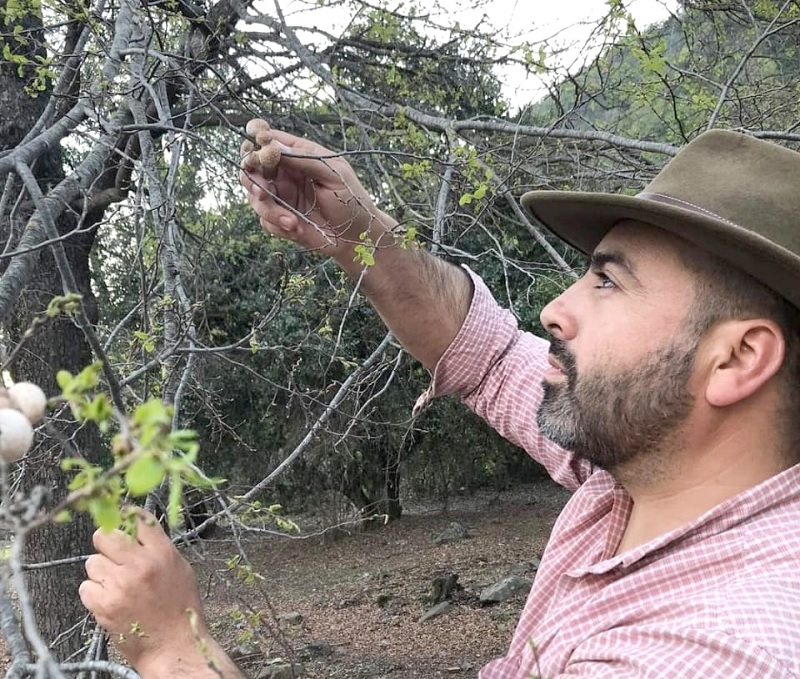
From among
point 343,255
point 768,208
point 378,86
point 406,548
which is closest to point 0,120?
point 378,86

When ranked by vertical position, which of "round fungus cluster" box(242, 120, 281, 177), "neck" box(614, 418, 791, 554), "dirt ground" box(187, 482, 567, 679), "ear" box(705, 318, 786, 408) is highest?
"round fungus cluster" box(242, 120, 281, 177)

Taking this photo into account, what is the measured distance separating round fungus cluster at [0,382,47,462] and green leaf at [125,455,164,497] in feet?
0.54

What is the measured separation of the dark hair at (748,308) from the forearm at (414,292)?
0.77 meters

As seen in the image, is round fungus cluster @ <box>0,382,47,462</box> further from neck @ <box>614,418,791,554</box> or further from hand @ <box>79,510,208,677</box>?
neck @ <box>614,418,791,554</box>

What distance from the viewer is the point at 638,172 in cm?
298

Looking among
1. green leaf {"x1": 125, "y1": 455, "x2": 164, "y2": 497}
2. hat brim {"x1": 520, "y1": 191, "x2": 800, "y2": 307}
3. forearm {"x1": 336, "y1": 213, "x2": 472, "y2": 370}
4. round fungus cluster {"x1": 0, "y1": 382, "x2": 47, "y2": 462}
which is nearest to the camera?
green leaf {"x1": 125, "y1": 455, "x2": 164, "y2": 497}

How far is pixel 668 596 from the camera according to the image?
127cm

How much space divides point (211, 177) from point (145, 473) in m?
4.17

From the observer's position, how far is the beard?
1.43 metres

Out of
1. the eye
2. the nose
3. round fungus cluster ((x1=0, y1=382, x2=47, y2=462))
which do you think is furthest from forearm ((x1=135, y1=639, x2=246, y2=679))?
the eye

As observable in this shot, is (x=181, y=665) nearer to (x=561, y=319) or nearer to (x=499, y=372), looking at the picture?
(x=561, y=319)

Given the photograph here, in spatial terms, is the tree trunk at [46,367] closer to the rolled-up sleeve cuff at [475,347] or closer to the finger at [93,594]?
the rolled-up sleeve cuff at [475,347]

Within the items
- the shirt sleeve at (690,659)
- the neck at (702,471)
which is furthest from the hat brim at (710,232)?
the shirt sleeve at (690,659)

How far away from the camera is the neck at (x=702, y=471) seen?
141cm
